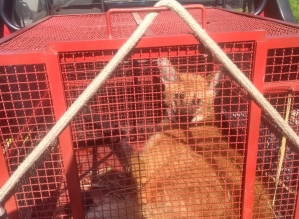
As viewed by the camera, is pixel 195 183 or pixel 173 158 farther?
pixel 173 158

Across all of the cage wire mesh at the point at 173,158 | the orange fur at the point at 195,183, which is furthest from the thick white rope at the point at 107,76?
the orange fur at the point at 195,183

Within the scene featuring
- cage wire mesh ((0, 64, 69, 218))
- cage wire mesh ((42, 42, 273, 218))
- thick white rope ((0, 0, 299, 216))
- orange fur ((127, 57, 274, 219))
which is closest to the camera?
thick white rope ((0, 0, 299, 216))

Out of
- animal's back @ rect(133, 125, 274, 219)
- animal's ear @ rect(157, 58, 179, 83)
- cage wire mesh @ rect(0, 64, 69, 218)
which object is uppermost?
animal's ear @ rect(157, 58, 179, 83)

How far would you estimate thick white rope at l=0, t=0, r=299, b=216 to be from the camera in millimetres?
1046

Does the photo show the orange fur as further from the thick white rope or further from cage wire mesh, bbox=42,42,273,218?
the thick white rope

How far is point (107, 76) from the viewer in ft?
3.60

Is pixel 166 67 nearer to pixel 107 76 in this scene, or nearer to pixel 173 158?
pixel 173 158

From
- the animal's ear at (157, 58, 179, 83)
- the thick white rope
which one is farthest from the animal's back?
the thick white rope

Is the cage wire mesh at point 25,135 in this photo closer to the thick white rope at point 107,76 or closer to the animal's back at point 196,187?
the thick white rope at point 107,76

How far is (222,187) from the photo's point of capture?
1.84 metres

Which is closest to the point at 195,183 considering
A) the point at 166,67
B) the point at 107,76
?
the point at 166,67

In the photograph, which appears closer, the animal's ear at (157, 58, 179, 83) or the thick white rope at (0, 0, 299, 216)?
the thick white rope at (0, 0, 299, 216)

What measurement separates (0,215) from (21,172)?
0.15m

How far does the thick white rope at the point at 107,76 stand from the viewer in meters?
1.05
